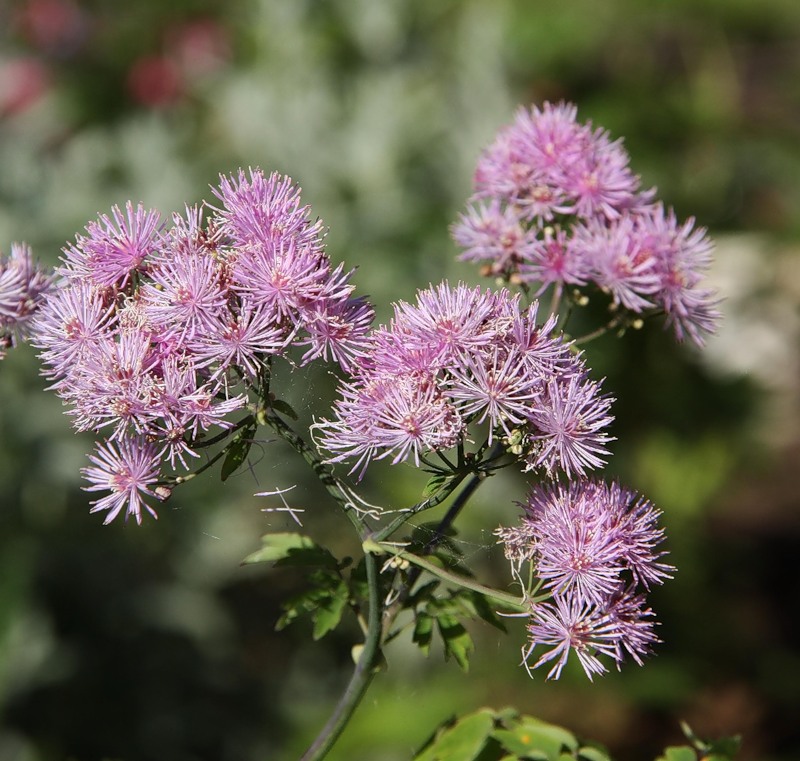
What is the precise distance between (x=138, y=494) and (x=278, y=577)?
4150 mm

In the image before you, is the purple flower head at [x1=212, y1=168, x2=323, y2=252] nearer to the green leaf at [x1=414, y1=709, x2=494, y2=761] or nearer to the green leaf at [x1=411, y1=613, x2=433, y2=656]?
the green leaf at [x1=411, y1=613, x2=433, y2=656]

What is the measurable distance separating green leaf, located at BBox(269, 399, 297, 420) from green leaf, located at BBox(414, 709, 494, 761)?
22.7 inches

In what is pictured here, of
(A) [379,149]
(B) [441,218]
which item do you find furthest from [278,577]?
(A) [379,149]

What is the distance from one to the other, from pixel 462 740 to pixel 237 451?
58 centimetres

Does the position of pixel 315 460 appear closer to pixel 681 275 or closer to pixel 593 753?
pixel 593 753

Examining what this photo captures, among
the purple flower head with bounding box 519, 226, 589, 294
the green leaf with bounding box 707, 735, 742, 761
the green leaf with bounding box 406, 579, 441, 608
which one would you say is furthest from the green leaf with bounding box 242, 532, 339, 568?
the green leaf with bounding box 707, 735, 742, 761

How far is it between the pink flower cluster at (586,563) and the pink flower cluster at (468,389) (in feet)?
0.25

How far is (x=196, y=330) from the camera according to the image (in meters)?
1.39

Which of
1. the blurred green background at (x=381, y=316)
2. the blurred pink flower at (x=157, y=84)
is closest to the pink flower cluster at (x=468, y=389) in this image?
the blurred green background at (x=381, y=316)

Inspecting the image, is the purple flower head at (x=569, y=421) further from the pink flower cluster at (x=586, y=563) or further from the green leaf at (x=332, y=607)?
the green leaf at (x=332, y=607)

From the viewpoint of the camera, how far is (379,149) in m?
6.30

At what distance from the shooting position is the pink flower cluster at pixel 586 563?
1.38 m

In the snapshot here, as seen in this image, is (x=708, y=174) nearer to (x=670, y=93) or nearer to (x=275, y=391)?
(x=670, y=93)

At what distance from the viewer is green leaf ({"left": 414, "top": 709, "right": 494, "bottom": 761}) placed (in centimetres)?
160
